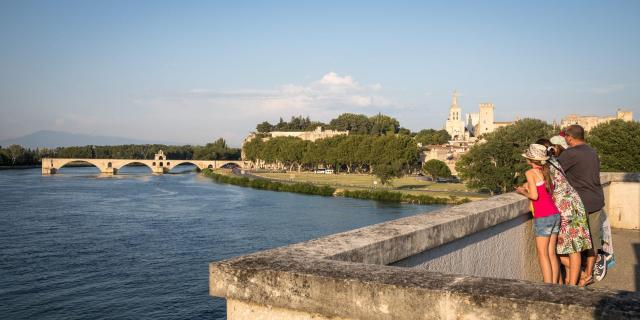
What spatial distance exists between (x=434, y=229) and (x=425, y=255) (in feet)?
0.58

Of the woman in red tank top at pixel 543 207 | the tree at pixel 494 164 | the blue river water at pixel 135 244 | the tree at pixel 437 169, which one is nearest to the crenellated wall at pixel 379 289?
the woman in red tank top at pixel 543 207

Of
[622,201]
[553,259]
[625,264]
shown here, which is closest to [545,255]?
[553,259]

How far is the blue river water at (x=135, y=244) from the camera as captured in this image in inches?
706

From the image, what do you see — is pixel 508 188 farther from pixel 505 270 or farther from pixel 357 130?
pixel 357 130

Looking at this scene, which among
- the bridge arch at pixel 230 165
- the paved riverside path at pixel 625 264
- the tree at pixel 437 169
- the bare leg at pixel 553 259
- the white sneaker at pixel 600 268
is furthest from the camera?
the bridge arch at pixel 230 165

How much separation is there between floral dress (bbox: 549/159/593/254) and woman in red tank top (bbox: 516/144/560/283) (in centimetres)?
4

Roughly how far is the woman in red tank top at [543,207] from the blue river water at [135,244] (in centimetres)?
1388

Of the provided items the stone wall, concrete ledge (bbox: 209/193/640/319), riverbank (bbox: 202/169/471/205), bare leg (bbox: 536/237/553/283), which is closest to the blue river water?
riverbank (bbox: 202/169/471/205)

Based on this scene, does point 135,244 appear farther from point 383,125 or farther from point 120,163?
point 383,125

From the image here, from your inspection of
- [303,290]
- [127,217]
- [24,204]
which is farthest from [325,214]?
[303,290]

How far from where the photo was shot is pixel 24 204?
42219 mm

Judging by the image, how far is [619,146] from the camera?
133 ft

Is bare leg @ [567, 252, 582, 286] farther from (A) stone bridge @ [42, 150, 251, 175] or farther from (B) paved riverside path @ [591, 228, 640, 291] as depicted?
(A) stone bridge @ [42, 150, 251, 175]

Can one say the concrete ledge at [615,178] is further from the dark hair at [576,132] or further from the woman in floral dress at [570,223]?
the woman in floral dress at [570,223]
